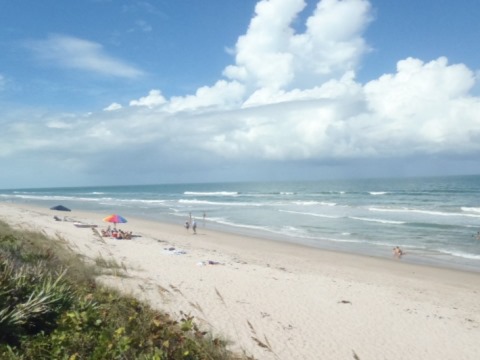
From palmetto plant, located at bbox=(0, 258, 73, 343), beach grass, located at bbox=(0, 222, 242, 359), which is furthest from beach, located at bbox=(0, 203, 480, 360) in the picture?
palmetto plant, located at bbox=(0, 258, 73, 343)

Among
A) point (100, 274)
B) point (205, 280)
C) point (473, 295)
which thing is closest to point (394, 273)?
point (473, 295)

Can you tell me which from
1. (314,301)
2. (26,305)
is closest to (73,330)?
(26,305)

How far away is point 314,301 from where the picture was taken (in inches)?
363

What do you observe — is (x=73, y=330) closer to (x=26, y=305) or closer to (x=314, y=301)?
(x=26, y=305)

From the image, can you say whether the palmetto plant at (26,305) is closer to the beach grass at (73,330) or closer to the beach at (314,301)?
the beach grass at (73,330)

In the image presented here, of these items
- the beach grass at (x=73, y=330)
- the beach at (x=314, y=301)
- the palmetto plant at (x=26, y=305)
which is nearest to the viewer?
the beach grass at (x=73, y=330)

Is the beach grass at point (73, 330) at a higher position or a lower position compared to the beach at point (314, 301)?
higher

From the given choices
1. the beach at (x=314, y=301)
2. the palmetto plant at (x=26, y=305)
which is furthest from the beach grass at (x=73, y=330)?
the beach at (x=314, y=301)

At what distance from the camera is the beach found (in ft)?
21.4

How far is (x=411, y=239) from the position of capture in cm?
2225

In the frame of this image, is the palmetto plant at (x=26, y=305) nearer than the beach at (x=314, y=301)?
Yes

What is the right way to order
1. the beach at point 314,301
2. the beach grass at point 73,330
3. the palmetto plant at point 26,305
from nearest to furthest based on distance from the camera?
the beach grass at point 73,330 < the palmetto plant at point 26,305 < the beach at point 314,301

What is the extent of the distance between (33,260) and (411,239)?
2128 centimetres

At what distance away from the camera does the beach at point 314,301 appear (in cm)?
654
